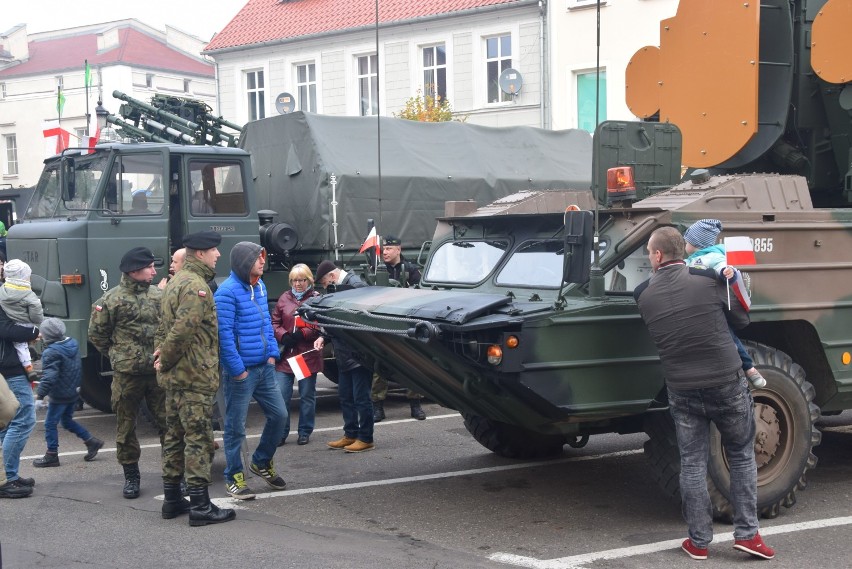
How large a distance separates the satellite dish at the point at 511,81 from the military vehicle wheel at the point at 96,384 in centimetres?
1585

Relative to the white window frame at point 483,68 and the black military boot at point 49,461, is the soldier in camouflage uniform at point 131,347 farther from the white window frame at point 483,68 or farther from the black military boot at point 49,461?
the white window frame at point 483,68

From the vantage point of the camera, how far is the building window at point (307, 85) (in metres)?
29.2

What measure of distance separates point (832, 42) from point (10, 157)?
40.8 metres

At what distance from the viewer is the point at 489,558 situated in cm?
607

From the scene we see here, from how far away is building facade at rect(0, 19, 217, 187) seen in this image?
43562 millimetres

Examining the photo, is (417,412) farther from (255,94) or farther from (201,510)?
(255,94)

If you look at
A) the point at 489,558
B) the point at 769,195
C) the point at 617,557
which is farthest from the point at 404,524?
the point at 769,195

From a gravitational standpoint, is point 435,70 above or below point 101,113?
above

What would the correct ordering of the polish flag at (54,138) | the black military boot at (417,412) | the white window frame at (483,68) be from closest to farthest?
the black military boot at (417,412)
the polish flag at (54,138)
the white window frame at (483,68)

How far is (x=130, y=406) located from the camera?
762 cm

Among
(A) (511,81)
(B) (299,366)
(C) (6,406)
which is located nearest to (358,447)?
(B) (299,366)

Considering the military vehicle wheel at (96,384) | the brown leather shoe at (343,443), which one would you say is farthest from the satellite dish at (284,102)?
the brown leather shoe at (343,443)

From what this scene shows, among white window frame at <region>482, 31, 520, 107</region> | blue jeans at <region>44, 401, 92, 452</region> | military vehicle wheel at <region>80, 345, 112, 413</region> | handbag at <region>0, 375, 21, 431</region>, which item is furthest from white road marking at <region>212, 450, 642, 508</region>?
white window frame at <region>482, 31, 520, 107</region>

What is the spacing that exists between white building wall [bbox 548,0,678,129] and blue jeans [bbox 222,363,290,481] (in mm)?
16914
